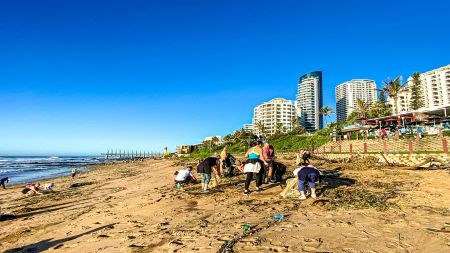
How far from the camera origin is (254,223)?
6.57 meters

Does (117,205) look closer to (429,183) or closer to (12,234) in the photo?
(12,234)

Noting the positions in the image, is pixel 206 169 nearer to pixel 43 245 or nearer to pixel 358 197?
pixel 358 197

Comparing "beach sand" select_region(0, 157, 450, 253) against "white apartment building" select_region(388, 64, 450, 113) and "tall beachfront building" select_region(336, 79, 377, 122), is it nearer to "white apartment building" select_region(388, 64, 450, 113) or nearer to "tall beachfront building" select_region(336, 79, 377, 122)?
"white apartment building" select_region(388, 64, 450, 113)

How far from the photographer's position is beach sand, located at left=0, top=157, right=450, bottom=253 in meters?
5.26

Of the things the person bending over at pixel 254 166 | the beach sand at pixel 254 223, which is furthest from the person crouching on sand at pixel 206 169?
the person bending over at pixel 254 166

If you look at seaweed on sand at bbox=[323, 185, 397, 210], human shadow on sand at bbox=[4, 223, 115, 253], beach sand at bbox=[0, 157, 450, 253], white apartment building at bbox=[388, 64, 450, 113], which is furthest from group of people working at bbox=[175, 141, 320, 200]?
white apartment building at bbox=[388, 64, 450, 113]

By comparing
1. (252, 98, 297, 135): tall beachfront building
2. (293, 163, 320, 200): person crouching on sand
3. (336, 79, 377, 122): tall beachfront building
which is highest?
(336, 79, 377, 122): tall beachfront building

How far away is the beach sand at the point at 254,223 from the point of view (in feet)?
17.3

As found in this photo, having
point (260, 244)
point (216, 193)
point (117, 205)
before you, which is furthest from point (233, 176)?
point (260, 244)

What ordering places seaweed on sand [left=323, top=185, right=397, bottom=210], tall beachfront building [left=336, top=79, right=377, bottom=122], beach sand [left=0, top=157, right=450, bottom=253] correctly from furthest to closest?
tall beachfront building [left=336, top=79, right=377, bottom=122], seaweed on sand [left=323, top=185, right=397, bottom=210], beach sand [left=0, top=157, right=450, bottom=253]

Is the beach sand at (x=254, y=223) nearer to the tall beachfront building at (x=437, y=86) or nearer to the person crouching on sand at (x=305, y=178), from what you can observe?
the person crouching on sand at (x=305, y=178)

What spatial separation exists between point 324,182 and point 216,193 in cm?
398

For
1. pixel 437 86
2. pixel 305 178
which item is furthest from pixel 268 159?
pixel 437 86

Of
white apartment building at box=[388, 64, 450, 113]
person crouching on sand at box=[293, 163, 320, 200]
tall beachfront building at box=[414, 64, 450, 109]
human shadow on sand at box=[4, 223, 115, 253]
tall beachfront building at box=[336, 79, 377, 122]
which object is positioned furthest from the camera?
tall beachfront building at box=[336, 79, 377, 122]
